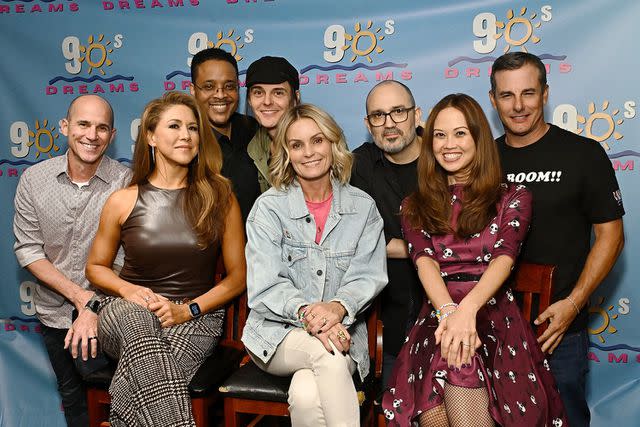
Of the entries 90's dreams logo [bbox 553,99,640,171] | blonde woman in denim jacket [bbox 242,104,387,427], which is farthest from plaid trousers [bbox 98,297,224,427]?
90's dreams logo [bbox 553,99,640,171]

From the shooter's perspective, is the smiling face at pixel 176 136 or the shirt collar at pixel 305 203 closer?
the shirt collar at pixel 305 203

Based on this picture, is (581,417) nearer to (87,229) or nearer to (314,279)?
(314,279)

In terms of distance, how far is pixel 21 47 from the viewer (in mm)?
3877

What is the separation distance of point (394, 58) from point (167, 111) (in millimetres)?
1284

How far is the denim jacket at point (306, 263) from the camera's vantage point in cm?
256

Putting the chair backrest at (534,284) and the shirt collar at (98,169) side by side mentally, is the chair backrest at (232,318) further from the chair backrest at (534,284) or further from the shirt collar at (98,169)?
the chair backrest at (534,284)

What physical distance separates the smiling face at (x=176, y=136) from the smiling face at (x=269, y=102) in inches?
17.5

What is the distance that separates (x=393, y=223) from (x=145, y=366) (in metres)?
1.24

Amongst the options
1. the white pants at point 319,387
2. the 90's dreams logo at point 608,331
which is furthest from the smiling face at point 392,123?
the 90's dreams logo at point 608,331

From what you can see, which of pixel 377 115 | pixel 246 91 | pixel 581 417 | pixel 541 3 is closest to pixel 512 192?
pixel 377 115

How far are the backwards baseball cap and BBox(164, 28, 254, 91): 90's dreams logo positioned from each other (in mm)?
350

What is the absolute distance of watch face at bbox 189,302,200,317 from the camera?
9.09 ft

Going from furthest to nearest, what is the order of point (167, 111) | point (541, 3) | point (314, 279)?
point (541, 3) < point (167, 111) < point (314, 279)

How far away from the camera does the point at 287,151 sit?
2779 mm
